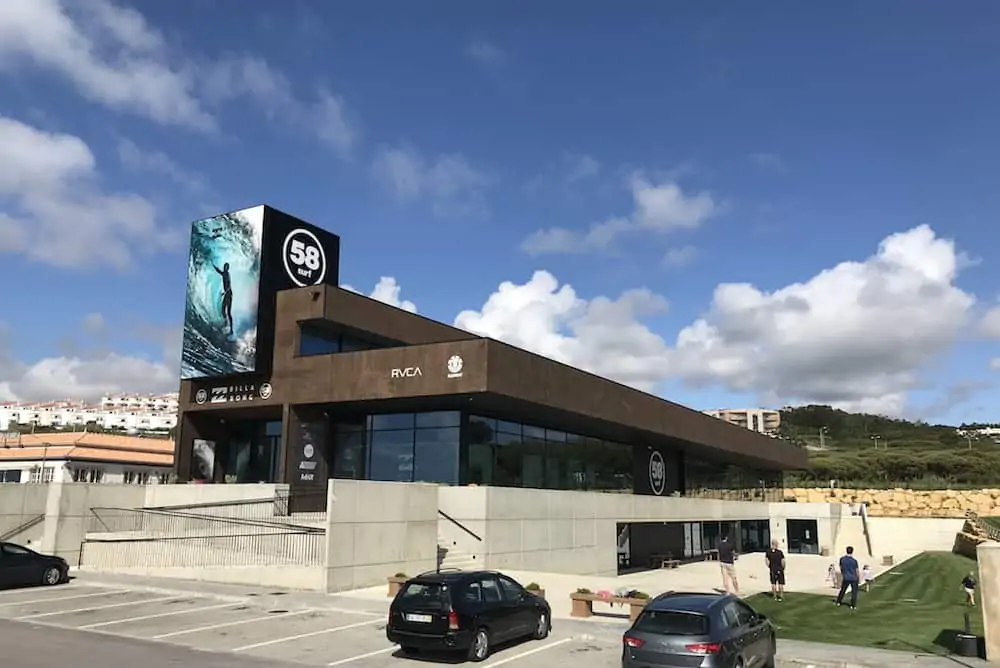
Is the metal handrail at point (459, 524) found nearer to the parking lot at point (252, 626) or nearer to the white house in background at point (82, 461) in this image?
the parking lot at point (252, 626)

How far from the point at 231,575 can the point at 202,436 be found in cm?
1619

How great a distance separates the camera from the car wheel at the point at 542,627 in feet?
53.4

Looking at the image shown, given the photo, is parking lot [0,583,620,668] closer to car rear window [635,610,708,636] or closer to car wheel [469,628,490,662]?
car wheel [469,628,490,662]

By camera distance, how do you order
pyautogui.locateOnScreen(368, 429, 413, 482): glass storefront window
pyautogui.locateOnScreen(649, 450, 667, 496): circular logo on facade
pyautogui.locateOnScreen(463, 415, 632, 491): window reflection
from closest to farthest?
pyautogui.locateOnScreen(463, 415, 632, 491): window reflection < pyautogui.locateOnScreen(368, 429, 413, 482): glass storefront window < pyautogui.locateOnScreen(649, 450, 667, 496): circular logo on facade

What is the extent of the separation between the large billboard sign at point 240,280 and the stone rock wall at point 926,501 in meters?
57.6

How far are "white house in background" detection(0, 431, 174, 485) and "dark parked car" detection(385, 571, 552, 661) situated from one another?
134 ft

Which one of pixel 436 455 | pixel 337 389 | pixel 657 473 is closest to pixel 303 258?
pixel 337 389

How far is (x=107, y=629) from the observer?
54.4 feet

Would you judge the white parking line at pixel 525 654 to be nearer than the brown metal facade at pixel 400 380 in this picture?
Yes

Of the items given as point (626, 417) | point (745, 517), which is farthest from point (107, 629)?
point (745, 517)

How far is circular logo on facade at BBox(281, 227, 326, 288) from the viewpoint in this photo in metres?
36.8

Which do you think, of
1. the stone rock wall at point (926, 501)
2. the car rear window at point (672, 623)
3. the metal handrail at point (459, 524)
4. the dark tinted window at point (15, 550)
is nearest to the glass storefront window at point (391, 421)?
the metal handrail at point (459, 524)

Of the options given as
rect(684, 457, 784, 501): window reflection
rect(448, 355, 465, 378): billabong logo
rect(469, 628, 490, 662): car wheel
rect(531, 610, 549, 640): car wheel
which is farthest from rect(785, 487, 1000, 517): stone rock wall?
rect(469, 628, 490, 662): car wheel

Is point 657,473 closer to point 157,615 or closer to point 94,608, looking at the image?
point 157,615
